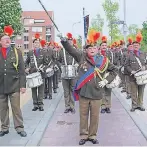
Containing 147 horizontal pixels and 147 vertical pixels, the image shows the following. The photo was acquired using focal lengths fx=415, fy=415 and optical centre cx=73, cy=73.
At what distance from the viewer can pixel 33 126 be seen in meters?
9.10

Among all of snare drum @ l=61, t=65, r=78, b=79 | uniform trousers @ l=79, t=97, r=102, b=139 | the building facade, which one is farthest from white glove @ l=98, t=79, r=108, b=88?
the building facade

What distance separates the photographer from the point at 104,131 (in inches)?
343

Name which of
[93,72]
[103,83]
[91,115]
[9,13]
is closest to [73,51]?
[93,72]

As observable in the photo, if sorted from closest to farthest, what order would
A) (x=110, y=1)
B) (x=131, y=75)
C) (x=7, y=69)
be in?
1. (x=7, y=69)
2. (x=131, y=75)
3. (x=110, y=1)

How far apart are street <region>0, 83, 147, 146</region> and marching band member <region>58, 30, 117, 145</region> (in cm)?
53

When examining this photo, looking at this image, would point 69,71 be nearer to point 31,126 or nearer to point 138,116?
point 138,116

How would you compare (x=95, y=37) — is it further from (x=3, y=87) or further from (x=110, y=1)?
(x=110, y=1)

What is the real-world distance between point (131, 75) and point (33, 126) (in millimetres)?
3213

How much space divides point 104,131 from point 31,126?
1.62 metres

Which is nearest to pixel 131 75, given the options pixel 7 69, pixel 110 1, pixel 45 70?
pixel 45 70

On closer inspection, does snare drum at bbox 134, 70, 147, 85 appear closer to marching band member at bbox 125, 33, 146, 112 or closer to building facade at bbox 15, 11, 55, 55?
marching band member at bbox 125, 33, 146, 112

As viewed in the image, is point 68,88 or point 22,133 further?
point 68,88

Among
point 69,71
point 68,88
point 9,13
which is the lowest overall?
point 68,88

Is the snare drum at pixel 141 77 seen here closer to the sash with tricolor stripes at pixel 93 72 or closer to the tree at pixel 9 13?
the sash with tricolor stripes at pixel 93 72
